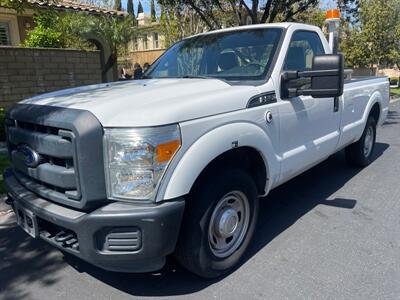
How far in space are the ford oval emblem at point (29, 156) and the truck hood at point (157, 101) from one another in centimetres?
37

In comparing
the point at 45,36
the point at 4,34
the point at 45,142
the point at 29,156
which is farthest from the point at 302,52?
the point at 4,34

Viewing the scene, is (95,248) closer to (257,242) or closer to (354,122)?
(257,242)

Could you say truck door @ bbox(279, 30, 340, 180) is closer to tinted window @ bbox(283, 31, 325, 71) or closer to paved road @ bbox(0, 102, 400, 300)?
tinted window @ bbox(283, 31, 325, 71)

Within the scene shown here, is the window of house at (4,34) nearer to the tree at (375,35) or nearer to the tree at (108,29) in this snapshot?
the tree at (108,29)

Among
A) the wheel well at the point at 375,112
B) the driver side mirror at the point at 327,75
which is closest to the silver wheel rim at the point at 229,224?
the driver side mirror at the point at 327,75

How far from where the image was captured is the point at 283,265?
323 centimetres

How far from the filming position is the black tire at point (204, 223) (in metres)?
2.73

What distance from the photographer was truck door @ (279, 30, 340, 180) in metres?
3.56

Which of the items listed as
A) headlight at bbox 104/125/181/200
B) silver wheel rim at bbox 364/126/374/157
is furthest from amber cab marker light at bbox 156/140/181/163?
silver wheel rim at bbox 364/126/374/157

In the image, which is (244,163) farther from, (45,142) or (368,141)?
(368,141)

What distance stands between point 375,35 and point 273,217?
19018 mm

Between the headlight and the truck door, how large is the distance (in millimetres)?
1406

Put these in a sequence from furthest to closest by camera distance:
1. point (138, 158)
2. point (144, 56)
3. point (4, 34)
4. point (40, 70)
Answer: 1. point (144, 56)
2. point (4, 34)
3. point (40, 70)
4. point (138, 158)

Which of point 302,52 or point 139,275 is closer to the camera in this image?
point 139,275
